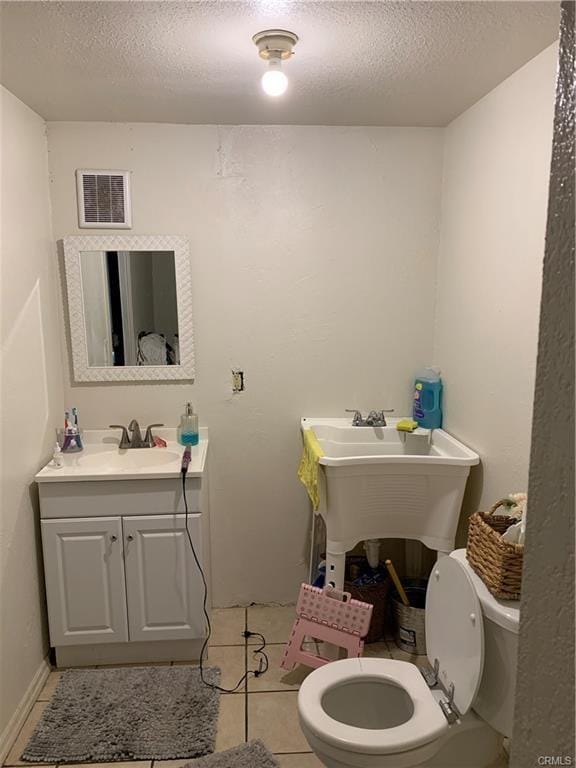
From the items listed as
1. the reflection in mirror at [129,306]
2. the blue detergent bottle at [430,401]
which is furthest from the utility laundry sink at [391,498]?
the reflection in mirror at [129,306]

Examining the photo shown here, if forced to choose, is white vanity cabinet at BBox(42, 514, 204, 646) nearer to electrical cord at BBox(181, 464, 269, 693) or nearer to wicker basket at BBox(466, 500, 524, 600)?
electrical cord at BBox(181, 464, 269, 693)

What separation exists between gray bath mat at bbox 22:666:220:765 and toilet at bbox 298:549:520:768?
0.57 metres

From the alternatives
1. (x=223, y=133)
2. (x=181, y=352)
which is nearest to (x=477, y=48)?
(x=223, y=133)

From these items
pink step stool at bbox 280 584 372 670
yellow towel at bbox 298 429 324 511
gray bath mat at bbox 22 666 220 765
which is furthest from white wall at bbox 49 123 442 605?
gray bath mat at bbox 22 666 220 765

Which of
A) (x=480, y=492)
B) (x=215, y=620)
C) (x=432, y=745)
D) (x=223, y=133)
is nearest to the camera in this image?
(x=432, y=745)

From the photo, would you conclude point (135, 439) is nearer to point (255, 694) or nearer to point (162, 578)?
point (162, 578)

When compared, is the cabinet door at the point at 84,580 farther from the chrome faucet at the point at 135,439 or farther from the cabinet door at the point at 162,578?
the chrome faucet at the point at 135,439

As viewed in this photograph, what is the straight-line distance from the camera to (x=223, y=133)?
8.05 feet

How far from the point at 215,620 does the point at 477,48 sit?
257 cm

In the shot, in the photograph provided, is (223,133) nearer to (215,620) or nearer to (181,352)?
(181,352)

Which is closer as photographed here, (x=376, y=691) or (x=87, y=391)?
(x=376, y=691)

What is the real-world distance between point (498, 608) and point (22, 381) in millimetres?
1812

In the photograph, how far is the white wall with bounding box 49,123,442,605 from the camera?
2469mm

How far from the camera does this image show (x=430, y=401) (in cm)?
255
